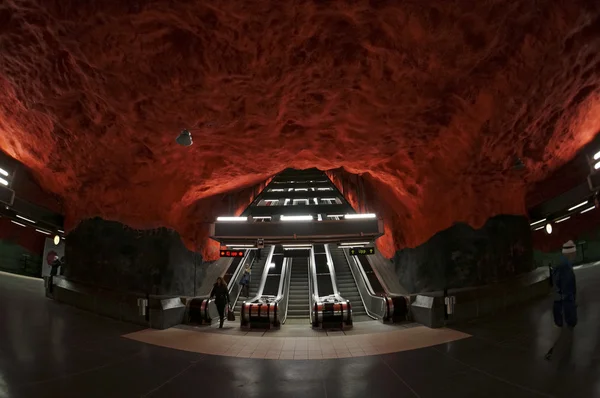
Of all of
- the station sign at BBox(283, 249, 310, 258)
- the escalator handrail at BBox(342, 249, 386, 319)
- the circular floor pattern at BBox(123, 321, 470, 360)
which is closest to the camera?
the circular floor pattern at BBox(123, 321, 470, 360)

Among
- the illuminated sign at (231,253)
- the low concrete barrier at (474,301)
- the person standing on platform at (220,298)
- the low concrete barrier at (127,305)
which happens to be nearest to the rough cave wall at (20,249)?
the low concrete barrier at (127,305)

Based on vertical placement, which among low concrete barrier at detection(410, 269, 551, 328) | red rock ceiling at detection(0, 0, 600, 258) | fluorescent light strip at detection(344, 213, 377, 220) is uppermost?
red rock ceiling at detection(0, 0, 600, 258)

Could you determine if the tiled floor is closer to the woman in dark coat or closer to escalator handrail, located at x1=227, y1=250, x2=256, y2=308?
the woman in dark coat

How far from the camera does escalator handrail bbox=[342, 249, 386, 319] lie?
9742 mm

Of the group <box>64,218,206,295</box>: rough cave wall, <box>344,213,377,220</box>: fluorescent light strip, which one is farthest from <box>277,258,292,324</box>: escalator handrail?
<box>344,213,377,220</box>: fluorescent light strip

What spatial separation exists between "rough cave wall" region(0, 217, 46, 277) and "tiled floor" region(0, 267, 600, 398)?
1154 cm

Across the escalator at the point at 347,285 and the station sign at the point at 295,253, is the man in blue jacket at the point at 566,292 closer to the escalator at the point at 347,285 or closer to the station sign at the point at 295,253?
the escalator at the point at 347,285

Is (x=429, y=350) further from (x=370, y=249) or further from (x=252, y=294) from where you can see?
(x=252, y=294)

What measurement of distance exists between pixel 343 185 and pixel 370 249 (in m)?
5.37

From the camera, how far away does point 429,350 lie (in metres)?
5.42

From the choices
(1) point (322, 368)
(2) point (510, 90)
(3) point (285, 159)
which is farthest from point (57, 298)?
(2) point (510, 90)

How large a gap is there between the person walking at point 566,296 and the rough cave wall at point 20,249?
2024cm

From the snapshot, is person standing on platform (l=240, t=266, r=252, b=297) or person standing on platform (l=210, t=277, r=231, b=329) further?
person standing on platform (l=240, t=266, r=252, b=297)

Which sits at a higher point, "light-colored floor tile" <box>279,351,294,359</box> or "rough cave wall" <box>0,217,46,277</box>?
"rough cave wall" <box>0,217,46,277</box>
